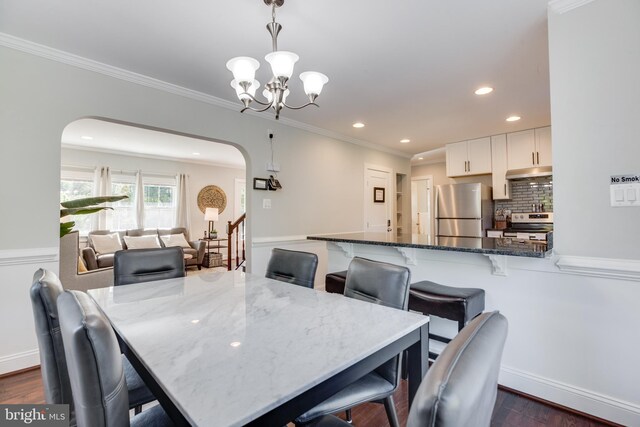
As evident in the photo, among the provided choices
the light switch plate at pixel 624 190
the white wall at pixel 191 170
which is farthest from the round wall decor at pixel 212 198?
the light switch plate at pixel 624 190

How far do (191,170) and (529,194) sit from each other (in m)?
6.94

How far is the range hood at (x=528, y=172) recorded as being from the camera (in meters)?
4.34

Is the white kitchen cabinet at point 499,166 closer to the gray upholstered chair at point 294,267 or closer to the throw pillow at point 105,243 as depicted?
the gray upholstered chair at point 294,267

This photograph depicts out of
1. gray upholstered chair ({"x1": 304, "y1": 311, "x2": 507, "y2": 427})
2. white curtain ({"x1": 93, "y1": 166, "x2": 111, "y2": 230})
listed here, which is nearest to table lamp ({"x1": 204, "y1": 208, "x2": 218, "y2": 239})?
white curtain ({"x1": 93, "y1": 166, "x2": 111, "y2": 230})

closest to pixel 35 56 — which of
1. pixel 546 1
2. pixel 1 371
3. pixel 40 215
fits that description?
pixel 40 215

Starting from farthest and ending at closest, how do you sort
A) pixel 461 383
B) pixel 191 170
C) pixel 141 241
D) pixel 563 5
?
1. pixel 191 170
2. pixel 141 241
3. pixel 563 5
4. pixel 461 383

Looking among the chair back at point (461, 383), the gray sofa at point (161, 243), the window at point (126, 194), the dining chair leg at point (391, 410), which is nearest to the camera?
the chair back at point (461, 383)

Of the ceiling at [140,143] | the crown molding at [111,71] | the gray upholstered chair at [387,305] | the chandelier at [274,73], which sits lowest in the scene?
the gray upholstered chair at [387,305]

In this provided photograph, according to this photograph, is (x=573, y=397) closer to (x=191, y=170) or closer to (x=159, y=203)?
(x=159, y=203)

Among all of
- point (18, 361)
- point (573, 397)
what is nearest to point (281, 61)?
point (573, 397)

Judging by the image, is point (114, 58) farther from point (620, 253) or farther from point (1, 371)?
point (620, 253)

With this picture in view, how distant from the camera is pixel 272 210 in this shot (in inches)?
151

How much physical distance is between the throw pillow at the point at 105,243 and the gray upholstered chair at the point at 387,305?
18.5ft

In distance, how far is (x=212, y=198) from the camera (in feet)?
25.0
